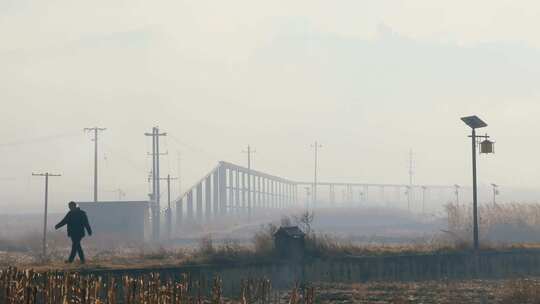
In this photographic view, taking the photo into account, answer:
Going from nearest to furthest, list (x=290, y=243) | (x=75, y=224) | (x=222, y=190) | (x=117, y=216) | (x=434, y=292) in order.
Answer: (x=434, y=292)
(x=75, y=224)
(x=290, y=243)
(x=117, y=216)
(x=222, y=190)

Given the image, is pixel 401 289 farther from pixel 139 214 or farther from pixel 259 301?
pixel 139 214

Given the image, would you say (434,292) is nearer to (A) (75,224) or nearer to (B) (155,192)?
(A) (75,224)

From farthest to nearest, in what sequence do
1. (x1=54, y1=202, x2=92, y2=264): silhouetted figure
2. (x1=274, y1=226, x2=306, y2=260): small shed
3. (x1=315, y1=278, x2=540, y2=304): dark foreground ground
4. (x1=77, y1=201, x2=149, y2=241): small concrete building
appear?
(x1=77, y1=201, x2=149, y2=241): small concrete building → (x1=274, y1=226, x2=306, y2=260): small shed → (x1=54, y1=202, x2=92, y2=264): silhouetted figure → (x1=315, y1=278, x2=540, y2=304): dark foreground ground

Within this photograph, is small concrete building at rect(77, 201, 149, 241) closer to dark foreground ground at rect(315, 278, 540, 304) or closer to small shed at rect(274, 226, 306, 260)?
small shed at rect(274, 226, 306, 260)

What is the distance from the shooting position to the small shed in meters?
26.4

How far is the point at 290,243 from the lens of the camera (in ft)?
87.0

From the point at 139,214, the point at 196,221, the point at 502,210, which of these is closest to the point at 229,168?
the point at 196,221

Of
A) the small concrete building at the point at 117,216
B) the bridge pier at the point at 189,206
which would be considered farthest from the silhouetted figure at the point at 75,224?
the bridge pier at the point at 189,206

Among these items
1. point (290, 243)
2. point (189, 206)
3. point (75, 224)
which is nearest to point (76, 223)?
point (75, 224)

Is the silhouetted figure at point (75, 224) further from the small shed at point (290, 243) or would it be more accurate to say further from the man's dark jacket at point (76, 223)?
the small shed at point (290, 243)

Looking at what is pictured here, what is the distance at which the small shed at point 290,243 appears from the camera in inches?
1040

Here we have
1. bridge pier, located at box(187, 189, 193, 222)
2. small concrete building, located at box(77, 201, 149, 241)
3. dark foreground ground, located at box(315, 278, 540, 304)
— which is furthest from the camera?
bridge pier, located at box(187, 189, 193, 222)

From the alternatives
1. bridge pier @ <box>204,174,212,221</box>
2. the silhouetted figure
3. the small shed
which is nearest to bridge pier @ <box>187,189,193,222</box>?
bridge pier @ <box>204,174,212,221</box>

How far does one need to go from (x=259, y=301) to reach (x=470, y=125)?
12668mm
